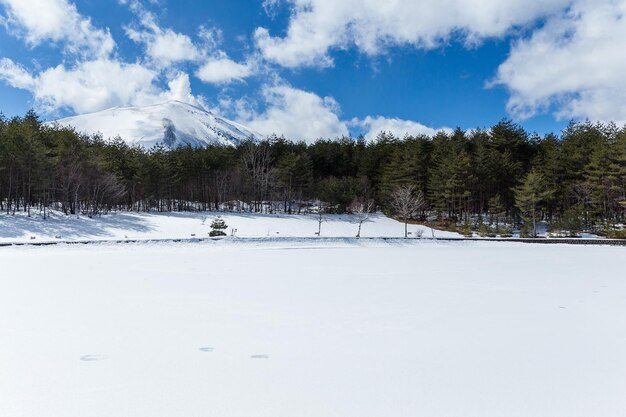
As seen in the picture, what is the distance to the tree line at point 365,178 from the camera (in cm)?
3738

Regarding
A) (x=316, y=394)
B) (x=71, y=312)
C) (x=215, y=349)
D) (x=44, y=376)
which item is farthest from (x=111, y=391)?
(x=71, y=312)

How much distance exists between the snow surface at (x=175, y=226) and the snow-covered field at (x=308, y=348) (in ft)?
71.5

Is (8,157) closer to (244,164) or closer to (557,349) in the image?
(244,164)

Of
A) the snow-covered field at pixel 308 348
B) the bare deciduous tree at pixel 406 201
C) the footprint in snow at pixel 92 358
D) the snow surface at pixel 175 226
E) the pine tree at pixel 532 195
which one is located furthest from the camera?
the pine tree at pixel 532 195

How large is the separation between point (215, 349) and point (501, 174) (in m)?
49.0

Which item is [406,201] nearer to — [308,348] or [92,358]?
[308,348]

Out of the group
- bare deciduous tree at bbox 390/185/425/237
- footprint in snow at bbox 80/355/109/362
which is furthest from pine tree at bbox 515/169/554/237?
footprint in snow at bbox 80/355/109/362

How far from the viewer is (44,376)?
4.37m

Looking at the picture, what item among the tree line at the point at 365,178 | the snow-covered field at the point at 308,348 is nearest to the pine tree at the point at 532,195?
the tree line at the point at 365,178

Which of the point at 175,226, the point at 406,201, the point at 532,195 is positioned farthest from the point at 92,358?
the point at 532,195

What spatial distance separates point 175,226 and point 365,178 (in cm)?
2675

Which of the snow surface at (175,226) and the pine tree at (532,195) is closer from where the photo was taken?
the snow surface at (175,226)

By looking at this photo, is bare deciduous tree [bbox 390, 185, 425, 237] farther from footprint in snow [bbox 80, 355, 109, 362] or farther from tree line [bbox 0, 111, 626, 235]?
footprint in snow [bbox 80, 355, 109, 362]

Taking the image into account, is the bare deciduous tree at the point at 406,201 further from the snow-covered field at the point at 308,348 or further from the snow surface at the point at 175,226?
the snow-covered field at the point at 308,348
